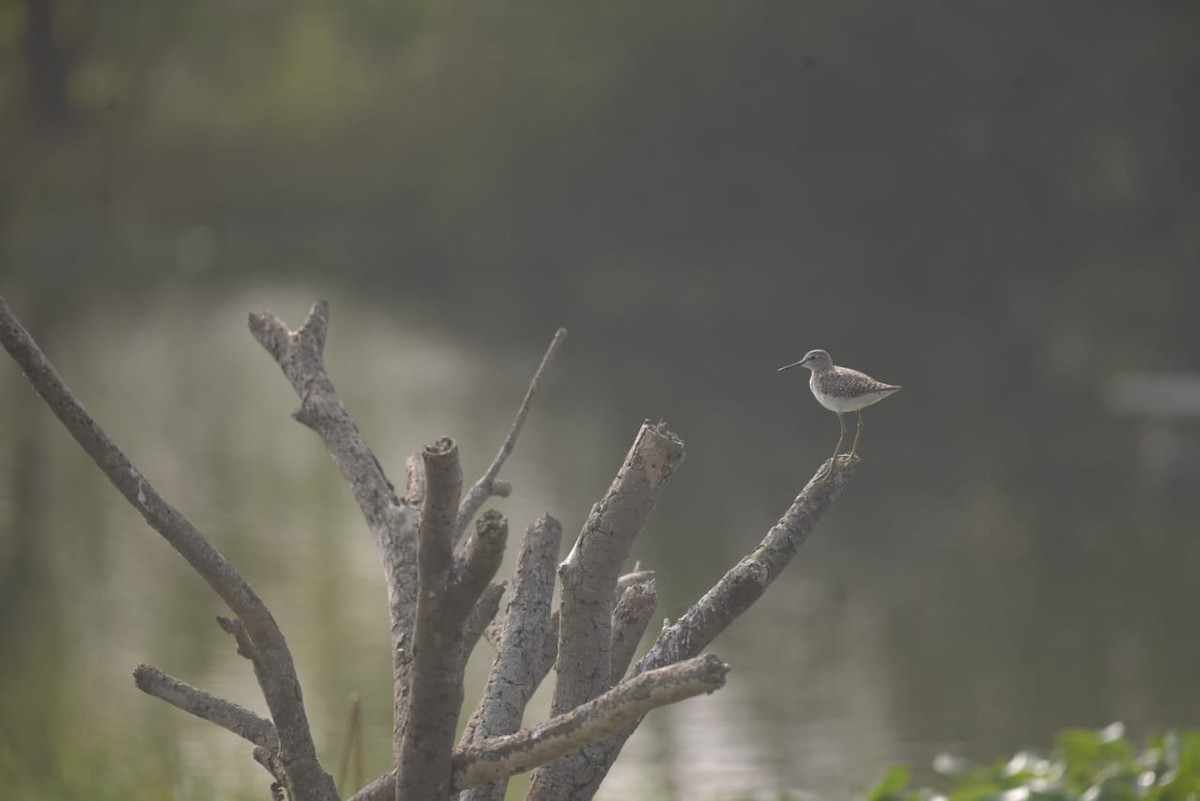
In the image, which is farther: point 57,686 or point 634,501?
point 57,686

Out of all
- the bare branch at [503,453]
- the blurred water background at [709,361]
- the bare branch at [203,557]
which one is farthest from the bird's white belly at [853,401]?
the blurred water background at [709,361]

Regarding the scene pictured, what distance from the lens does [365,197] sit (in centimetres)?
1557

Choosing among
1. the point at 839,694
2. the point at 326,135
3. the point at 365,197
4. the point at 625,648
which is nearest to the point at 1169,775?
the point at 625,648

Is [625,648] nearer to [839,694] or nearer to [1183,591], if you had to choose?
[839,694]

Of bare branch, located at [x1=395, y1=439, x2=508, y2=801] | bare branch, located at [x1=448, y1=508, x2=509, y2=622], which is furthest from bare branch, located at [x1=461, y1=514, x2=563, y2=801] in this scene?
bare branch, located at [x1=448, y1=508, x2=509, y2=622]

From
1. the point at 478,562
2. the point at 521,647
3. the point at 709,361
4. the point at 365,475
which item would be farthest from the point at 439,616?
the point at 709,361

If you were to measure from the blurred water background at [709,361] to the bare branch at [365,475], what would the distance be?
91 cm

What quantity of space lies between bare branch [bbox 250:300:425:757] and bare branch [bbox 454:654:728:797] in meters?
0.12

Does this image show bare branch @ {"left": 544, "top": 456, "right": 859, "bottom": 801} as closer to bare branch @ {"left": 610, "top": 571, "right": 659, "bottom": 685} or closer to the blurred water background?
bare branch @ {"left": 610, "top": 571, "right": 659, "bottom": 685}

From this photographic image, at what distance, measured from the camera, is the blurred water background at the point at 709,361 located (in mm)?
4832

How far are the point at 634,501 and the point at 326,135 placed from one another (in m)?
15.8

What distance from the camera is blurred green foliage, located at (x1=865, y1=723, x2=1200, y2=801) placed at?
3.54 metres

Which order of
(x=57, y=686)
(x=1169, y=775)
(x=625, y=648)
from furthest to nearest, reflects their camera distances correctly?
(x=57, y=686), (x=1169, y=775), (x=625, y=648)

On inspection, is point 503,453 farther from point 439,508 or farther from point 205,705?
point 439,508
